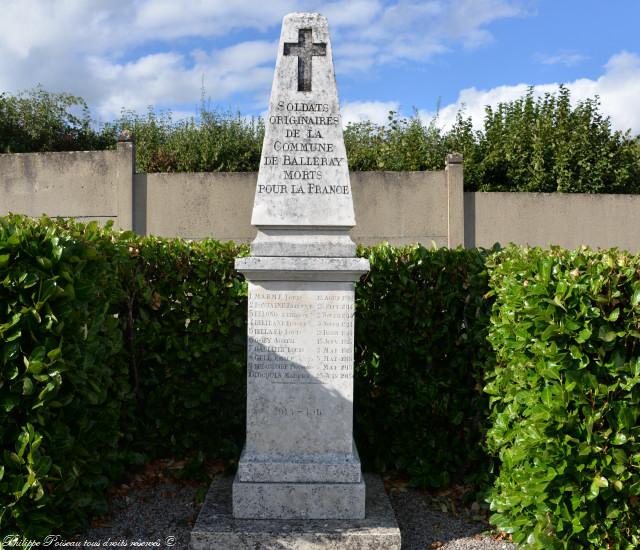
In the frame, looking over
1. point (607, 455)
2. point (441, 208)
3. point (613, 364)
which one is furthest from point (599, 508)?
point (441, 208)

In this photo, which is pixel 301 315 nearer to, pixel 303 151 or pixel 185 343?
pixel 303 151

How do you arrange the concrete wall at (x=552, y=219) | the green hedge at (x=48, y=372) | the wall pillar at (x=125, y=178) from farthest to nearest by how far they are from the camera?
the concrete wall at (x=552, y=219)
the wall pillar at (x=125, y=178)
the green hedge at (x=48, y=372)

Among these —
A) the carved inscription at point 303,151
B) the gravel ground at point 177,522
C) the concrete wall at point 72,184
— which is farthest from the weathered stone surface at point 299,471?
the concrete wall at point 72,184

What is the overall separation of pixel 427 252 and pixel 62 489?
10.3 ft

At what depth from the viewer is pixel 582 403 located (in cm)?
337

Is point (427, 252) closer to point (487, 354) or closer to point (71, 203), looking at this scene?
point (487, 354)

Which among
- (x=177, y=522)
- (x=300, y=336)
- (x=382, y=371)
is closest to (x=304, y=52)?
(x=300, y=336)

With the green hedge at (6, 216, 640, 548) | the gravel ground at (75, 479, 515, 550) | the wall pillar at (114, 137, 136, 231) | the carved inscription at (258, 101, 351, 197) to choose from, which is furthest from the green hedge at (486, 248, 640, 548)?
the wall pillar at (114, 137, 136, 231)

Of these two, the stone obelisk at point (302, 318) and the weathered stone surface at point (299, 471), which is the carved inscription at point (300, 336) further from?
the weathered stone surface at point (299, 471)

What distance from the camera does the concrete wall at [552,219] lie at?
10.2 metres

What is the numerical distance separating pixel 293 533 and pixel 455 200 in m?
7.54

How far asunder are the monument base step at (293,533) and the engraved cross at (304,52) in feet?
9.50

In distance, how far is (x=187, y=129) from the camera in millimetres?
12375

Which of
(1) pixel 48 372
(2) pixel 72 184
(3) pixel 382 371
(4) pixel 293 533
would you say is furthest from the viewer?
(2) pixel 72 184
